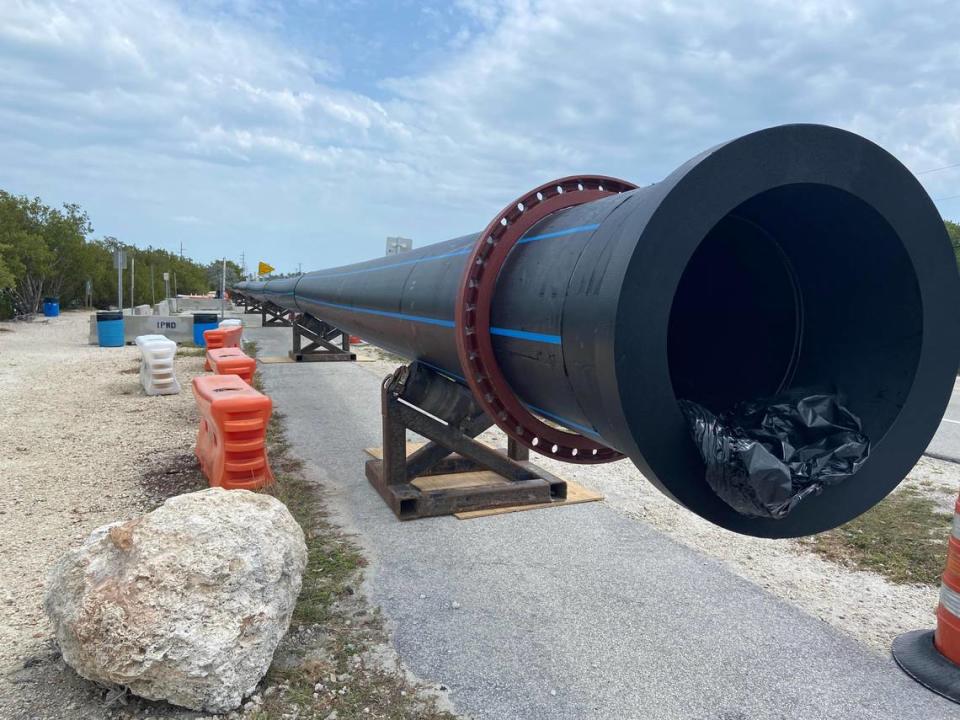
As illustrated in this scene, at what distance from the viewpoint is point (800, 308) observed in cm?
178

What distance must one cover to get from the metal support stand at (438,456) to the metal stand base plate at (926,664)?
256cm

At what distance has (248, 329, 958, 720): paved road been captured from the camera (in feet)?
9.22

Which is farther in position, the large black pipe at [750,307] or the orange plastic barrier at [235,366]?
the orange plastic barrier at [235,366]

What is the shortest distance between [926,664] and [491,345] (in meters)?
2.69

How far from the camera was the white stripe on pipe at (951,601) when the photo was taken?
10.2 feet

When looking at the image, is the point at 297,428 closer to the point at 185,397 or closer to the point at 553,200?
the point at 185,397

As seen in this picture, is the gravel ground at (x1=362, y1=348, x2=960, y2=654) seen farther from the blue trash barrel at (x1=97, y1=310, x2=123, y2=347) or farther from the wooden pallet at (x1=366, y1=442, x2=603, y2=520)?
the blue trash barrel at (x1=97, y1=310, x2=123, y2=347)

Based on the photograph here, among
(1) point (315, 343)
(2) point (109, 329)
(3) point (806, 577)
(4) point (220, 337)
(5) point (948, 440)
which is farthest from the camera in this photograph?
(2) point (109, 329)

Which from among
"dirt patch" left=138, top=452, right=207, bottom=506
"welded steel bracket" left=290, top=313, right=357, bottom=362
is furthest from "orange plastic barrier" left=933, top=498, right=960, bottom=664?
"welded steel bracket" left=290, top=313, right=357, bottom=362

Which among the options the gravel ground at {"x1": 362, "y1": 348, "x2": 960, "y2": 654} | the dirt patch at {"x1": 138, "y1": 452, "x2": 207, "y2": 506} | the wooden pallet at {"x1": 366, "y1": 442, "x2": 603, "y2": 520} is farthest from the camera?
the dirt patch at {"x1": 138, "y1": 452, "x2": 207, "y2": 506}

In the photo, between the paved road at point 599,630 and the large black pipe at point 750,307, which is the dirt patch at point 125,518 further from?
the large black pipe at point 750,307

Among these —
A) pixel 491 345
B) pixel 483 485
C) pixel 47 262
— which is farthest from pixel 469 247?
pixel 47 262

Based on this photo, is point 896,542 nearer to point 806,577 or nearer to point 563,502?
point 806,577

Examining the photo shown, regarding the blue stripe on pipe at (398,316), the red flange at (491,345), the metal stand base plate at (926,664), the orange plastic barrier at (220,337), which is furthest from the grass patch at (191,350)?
the metal stand base plate at (926,664)
